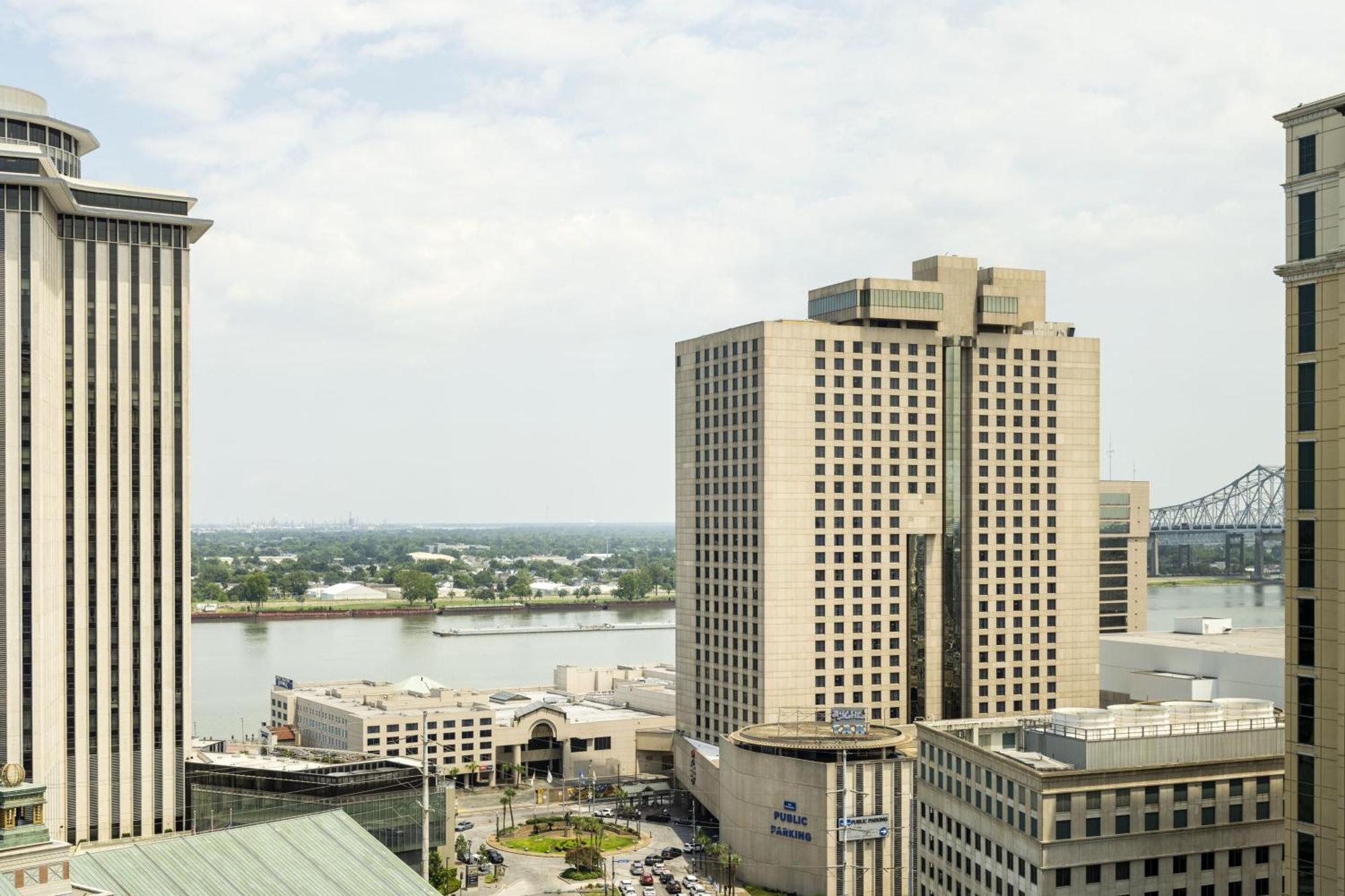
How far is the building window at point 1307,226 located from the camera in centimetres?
4175

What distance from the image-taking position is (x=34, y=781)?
7394 cm

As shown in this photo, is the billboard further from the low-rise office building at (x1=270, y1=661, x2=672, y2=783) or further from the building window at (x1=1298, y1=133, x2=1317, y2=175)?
the building window at (x1=1298, y1=133, x2=1317, y2=175)

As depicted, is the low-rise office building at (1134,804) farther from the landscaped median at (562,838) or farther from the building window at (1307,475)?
the landscaped median at (562,838)

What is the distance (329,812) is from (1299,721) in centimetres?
3496

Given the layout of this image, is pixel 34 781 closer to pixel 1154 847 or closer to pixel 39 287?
pixel 39 287

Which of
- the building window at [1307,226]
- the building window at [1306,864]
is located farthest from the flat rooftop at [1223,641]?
the building window at [1307,226]

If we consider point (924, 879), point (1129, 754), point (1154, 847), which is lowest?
point (924, 879)

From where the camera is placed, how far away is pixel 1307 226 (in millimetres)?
41969

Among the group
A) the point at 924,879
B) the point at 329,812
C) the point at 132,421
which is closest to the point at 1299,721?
the point at 924,879

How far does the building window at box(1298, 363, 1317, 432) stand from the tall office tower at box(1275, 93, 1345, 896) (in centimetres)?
3

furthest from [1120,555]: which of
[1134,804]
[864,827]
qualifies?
[1134,804]

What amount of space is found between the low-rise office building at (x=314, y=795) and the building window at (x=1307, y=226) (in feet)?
192

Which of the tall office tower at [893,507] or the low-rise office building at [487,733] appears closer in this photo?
the tall office tower at [893,507]

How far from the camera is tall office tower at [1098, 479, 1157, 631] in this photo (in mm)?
150875
